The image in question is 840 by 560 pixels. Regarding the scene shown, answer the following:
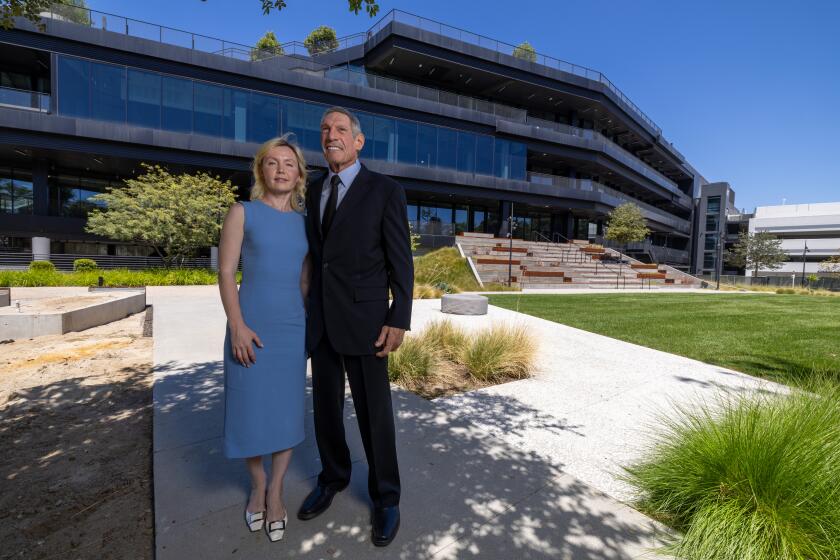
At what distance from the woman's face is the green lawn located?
185 inches

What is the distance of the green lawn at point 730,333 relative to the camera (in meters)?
6.39

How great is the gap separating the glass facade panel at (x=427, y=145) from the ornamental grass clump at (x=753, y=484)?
29774 millimetres

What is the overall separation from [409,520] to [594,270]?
106ft

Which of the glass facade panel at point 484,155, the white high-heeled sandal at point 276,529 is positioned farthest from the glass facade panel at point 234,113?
the white high-heeled sandal at point 276,529

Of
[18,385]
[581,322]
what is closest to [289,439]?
[18,385]

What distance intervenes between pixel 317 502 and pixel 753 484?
2.43 metres

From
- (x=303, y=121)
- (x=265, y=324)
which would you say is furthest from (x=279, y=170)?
(x=303, y=121)

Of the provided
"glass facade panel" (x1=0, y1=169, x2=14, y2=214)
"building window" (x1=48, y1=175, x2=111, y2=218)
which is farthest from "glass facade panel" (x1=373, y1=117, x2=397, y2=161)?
"glass facade panel" (x1=0, y1=169, x2=14, y2=214)

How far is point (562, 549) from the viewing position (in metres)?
2.14

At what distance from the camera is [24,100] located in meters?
21.0

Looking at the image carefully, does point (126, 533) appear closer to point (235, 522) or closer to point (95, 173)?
point (235, 522)

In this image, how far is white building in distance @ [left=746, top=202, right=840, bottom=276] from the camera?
69562 millimetres

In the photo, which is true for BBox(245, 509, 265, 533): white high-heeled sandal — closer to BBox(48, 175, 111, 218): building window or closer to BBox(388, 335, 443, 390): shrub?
BBox(388, 335, 443, 390): shrub

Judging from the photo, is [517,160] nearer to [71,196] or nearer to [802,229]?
[71,196]
